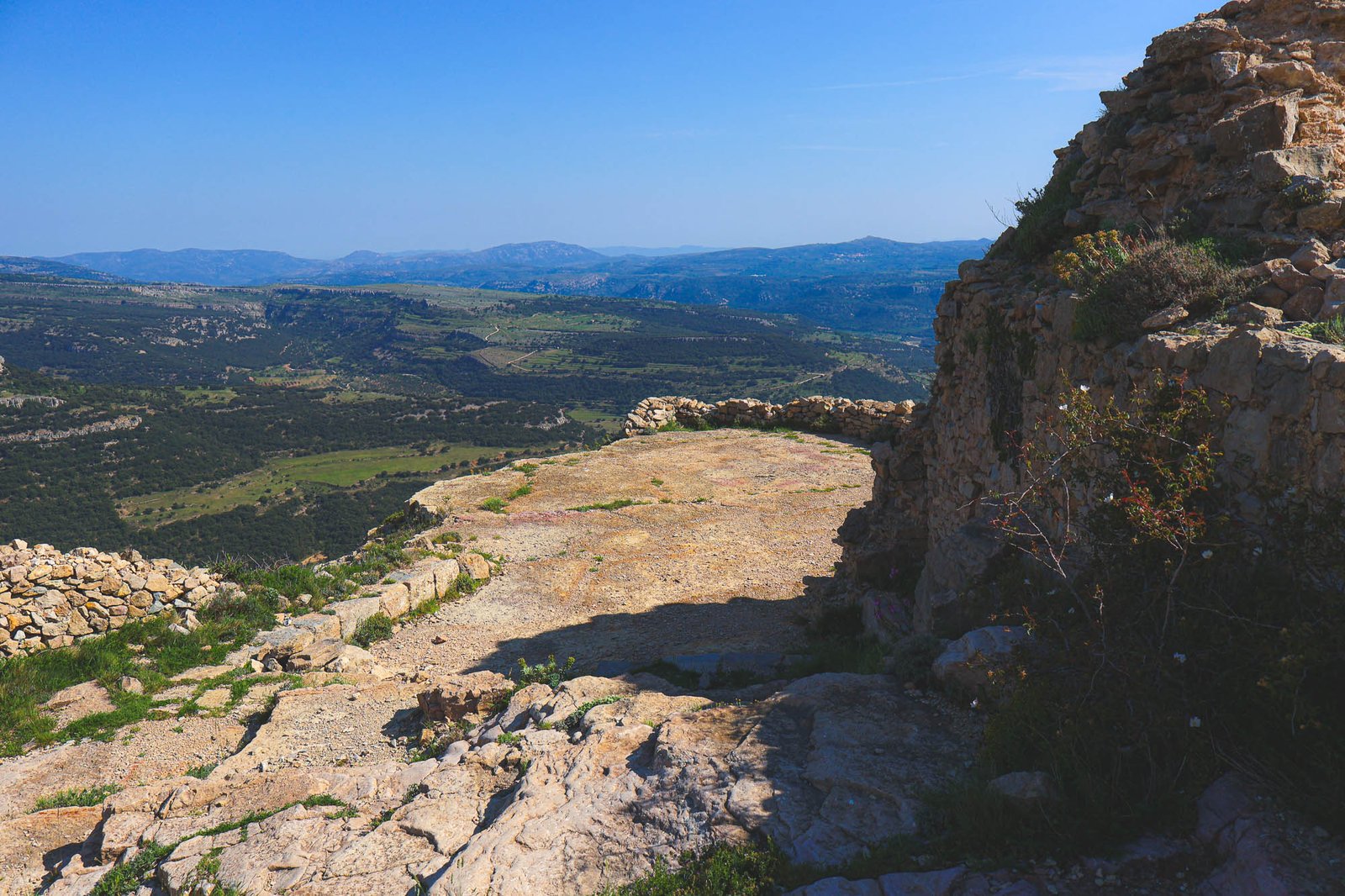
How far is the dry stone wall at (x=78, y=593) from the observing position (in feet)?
26.3

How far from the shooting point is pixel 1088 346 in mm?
5656

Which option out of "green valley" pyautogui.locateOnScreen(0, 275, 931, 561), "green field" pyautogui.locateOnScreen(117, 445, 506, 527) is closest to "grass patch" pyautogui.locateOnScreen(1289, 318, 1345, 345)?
"green valley" pyautogui.locateOnScreen(0, 275, 931, 561)

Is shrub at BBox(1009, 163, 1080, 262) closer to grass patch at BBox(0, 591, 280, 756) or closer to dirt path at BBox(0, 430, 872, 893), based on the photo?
dirt path at BBox(0, 430, 872, 893)

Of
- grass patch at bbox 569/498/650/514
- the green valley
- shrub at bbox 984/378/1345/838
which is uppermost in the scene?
shrub at bbox 984/378/1345/838

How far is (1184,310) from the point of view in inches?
195

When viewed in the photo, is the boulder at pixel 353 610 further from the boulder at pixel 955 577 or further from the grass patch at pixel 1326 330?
the grass patch at pixel 1326 330

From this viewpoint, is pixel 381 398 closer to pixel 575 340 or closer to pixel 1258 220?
pixel 575 340

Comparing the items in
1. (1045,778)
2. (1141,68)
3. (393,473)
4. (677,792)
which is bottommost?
(393,473)

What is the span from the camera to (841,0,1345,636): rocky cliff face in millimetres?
3955

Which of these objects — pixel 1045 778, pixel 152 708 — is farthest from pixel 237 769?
pixel 1045 778

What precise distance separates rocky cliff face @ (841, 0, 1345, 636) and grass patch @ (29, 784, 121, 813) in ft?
20.3

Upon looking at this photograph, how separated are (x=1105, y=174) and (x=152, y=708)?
32.8 ft

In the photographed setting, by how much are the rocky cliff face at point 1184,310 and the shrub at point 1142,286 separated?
0.41 ft

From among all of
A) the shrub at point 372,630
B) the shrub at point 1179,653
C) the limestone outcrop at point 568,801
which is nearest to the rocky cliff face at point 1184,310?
the shrub at point 1179,653
